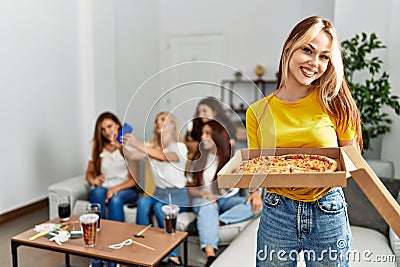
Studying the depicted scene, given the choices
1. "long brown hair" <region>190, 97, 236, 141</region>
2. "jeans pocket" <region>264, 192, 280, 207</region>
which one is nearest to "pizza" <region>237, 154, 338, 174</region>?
"jeans pocket" <region>264, 192, 280, 207</region>

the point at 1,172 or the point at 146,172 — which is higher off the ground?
the point at 146,172

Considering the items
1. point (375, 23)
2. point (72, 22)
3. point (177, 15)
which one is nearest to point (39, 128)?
point (72, 22)

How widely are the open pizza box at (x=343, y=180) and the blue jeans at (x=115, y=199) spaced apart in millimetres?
2234

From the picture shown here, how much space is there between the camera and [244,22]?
581cm

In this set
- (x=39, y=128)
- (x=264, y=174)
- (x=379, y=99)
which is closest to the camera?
(x=264, y=174)

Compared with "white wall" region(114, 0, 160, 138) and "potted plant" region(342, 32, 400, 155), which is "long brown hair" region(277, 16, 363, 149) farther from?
"white wall" region(114, 0, 160, 138)

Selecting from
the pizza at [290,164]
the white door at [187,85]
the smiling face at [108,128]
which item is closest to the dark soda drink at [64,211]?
the smiling face at [108,128]

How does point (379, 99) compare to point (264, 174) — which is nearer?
point (264, 174)

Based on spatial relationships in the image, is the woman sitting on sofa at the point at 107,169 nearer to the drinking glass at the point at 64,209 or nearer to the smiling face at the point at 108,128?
the smiling face at the point at 108,128

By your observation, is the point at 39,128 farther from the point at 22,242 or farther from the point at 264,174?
the point at 264,174

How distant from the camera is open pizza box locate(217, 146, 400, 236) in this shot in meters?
1.09

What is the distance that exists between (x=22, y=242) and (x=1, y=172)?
5.27 ft

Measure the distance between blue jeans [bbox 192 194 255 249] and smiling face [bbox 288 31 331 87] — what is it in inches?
65.2

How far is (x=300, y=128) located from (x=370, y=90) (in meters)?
2.22
